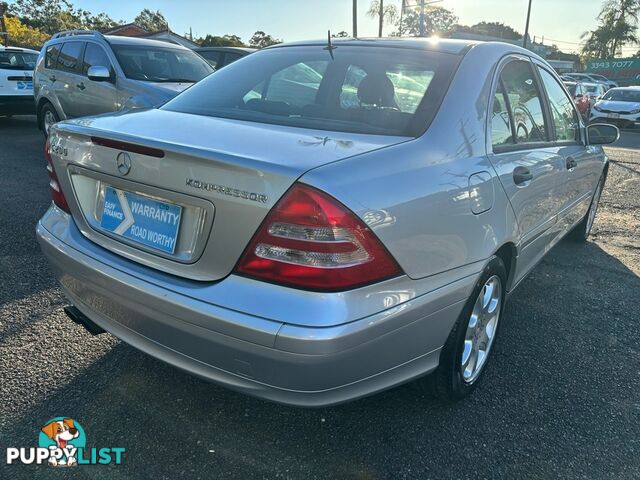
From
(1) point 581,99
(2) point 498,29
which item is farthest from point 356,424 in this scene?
(2) point 498,29

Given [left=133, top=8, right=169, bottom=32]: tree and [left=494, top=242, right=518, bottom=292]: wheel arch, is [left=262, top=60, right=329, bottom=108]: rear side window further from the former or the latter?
[left=133, top=8, right=169, bottom=32]: tree

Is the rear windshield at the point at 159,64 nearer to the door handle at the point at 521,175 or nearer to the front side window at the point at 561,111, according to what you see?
the front side window at the point at 561,111

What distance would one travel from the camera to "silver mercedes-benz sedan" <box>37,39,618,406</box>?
1.68 metres

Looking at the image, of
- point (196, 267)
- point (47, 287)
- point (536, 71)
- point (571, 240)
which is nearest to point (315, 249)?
point (196, 267)

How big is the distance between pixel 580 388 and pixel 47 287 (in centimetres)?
322

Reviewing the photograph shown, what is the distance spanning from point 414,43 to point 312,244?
154 centimetres

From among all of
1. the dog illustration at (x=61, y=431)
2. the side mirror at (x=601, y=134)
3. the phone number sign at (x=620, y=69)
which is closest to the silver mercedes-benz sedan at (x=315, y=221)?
the dog illustration at (x=61, y=431)

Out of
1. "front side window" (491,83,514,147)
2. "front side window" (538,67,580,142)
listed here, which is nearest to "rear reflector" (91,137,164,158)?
"front side window" (491,83,514,147)

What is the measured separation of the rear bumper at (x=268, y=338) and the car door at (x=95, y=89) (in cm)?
533

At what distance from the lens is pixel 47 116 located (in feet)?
29.2

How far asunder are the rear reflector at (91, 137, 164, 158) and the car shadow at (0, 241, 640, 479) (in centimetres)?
105

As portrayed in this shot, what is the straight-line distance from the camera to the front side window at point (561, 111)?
338 centimetres

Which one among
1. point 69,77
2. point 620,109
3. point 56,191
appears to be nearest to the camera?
point 56,191

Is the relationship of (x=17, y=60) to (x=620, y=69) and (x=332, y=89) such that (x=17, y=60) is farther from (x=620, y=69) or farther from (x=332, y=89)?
(x=620, y=69)
